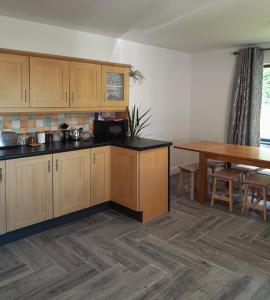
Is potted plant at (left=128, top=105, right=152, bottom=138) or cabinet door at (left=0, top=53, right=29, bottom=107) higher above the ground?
cabinet door at (left=0, top=53, right=29, bottom=107)

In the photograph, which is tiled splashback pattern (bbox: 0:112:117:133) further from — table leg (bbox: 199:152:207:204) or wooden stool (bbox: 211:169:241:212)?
wooden stool (bbox: 211:169:241:212)

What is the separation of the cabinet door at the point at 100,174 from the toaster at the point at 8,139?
0.89m

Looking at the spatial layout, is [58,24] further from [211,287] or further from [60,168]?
[211,287]

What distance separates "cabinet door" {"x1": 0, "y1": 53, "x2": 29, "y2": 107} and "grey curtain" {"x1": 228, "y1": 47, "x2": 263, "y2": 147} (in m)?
3.39

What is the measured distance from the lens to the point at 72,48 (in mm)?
3799

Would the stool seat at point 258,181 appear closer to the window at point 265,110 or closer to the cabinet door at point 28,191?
the window at point 265,110

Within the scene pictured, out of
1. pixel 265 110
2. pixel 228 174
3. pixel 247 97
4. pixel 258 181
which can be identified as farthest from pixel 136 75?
pixel 258 181

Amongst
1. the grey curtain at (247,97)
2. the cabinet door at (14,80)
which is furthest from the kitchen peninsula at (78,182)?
the grey curtain at (247,97)

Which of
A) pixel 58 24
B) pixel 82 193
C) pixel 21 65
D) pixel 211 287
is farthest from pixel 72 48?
pixel 211 287

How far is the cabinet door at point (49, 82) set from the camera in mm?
3223

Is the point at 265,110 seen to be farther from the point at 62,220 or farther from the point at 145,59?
the point at 62,220

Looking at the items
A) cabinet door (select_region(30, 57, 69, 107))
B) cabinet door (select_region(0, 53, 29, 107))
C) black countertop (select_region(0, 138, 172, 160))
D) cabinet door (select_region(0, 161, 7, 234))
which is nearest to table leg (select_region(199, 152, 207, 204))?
black countertop (select_region(0, 138, 172, 160))

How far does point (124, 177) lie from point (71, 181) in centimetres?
65

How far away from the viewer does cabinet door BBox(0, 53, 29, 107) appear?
300 centimetres
